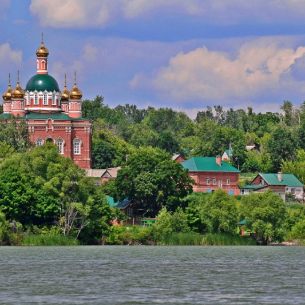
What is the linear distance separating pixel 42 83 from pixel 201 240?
42.0 m

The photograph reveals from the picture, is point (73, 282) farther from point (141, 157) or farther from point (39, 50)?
point (39, 50)

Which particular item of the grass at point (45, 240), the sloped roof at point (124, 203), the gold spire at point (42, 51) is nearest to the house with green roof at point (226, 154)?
the gold spire at point (42, 51)

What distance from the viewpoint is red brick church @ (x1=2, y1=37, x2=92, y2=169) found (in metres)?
103

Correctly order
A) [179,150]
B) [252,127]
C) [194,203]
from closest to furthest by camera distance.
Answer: [194,203], [179,150], [252,127]

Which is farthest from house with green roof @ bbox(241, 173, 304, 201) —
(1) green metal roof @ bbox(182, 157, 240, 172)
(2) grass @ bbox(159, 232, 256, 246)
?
(2) grass @ bbox(159, 232, 256, 246)

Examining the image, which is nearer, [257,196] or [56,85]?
[257,196]

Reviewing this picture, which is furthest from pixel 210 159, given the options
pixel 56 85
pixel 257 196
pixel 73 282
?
pixel 73 282

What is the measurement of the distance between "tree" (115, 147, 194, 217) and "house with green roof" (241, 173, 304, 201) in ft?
67.8

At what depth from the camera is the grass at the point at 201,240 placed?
67.8 metres

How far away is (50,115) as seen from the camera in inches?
4072

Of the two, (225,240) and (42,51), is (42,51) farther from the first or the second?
(225,240)

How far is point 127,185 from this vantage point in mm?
81250

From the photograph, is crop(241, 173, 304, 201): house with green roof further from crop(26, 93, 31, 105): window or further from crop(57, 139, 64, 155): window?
crop(26, 93, 31, 105): window

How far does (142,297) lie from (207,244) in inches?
1455
